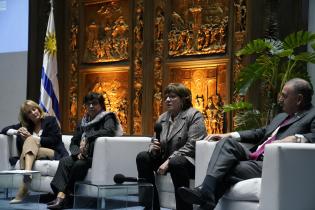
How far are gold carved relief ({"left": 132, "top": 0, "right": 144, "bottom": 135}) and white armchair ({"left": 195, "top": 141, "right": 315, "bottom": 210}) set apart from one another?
414 centimetres

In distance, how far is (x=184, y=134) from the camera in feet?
16.8

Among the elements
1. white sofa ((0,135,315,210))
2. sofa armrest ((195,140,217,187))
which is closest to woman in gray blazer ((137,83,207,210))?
sofa armrest ((195,140,217,187))

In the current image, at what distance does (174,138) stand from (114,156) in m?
0.75

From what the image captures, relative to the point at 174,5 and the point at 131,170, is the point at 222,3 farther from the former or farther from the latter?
the point at 131,170

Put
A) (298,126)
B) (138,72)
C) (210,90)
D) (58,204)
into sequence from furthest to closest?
(138,72), (210,90), (58,204), (298,126)

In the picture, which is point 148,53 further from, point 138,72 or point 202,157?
point 202,157

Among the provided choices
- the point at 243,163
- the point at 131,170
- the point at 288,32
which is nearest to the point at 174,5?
the point at 288,32

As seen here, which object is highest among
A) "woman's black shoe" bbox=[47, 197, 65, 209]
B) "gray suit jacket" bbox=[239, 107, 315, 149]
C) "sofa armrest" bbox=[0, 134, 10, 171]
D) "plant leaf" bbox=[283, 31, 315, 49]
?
"plant leaf" bbox=[283, 31, 315, 49]

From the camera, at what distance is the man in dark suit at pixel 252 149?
4.07m

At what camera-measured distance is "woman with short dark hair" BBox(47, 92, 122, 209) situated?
563 cm

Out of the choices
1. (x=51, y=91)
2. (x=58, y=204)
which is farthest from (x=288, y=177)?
(x=51, y=91)

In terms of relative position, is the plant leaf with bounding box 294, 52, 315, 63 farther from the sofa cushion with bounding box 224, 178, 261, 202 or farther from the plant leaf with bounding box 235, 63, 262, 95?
the sofa cushion with bounding box 224, 178, 261, 202

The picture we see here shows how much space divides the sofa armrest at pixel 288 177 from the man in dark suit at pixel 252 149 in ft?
1.12

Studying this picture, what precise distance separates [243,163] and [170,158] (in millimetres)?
856
